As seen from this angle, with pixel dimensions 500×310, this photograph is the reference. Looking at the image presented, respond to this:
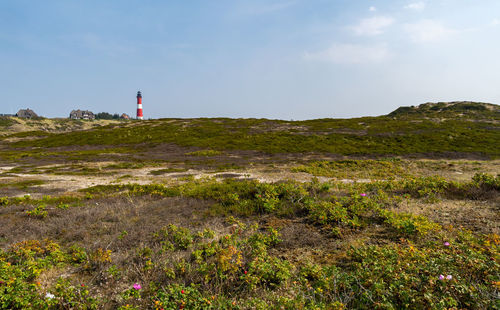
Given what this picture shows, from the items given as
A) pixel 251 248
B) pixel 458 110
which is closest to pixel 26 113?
pixel 251 248

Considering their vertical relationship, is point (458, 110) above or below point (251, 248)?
above

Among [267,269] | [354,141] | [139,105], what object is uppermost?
[139,105]

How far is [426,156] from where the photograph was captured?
3291cm

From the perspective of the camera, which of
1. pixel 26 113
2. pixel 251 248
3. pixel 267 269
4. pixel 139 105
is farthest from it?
pixel 26 113

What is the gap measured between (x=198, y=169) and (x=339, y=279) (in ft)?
73.9

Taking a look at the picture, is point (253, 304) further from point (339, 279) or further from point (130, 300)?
point (130, 300)

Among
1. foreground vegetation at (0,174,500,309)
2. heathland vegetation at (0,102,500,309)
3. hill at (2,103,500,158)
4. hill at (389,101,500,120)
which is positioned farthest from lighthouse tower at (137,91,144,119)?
foreground vegetation at (0,174,500,309)

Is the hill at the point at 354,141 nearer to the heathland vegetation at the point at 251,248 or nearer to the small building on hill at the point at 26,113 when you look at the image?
the heathland vegetation at the point at 251,248

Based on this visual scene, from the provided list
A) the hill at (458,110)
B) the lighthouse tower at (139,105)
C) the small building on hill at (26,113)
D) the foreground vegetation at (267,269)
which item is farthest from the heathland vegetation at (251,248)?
the small building on hill at (26,113)

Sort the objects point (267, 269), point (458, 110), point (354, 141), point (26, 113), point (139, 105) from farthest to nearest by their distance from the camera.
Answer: point (26, 113)
point (139, 105)
point (458, 110)
point (354, 141)
point (267, 269)

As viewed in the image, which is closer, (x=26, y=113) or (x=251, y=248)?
(x=251, y=248)

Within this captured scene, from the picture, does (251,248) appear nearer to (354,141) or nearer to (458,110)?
→ (354,141)

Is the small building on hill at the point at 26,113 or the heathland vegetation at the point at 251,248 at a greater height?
the small building on hill at the point at 26,113

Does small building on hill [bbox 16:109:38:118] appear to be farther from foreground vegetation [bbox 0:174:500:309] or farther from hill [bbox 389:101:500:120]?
hill [bbox 389:101:500:120]
